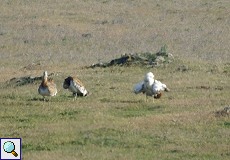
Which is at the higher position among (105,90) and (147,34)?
(147,34)

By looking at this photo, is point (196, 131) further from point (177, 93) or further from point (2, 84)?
point (2, 84)

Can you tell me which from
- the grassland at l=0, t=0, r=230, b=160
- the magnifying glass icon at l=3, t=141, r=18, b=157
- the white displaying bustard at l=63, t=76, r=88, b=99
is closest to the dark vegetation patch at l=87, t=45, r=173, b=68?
the grassland at l=0, t=0, r=230, b=160

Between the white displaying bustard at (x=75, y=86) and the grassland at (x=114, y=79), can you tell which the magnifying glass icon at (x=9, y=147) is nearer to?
the grassland at (x=114, y=79)

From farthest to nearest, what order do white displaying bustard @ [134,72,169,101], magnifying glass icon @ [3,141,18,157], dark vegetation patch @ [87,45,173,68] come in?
dark vegetation patch @ [87,45,173,68], white displaying bustard @ [134,72,169,101], magnifying glass icon @ [3,141,18,157]

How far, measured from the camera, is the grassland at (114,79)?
47.3 ft

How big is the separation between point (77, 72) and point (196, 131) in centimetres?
1224

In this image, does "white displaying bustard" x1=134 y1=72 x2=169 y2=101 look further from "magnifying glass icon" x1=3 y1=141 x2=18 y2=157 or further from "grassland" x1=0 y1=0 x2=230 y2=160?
"magnifying glass icon" x1=3 y1=141 x2=18 y2=157

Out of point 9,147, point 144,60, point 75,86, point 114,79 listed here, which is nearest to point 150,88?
point 75,86

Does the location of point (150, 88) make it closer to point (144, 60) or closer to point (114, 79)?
point (114, 79)

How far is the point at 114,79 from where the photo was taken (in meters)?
24.6

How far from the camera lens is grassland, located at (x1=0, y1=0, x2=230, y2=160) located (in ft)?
47.3

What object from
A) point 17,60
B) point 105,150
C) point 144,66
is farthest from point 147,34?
point 105,150

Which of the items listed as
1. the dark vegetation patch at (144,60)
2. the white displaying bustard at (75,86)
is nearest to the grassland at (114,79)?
the white displaying bustard at (75,86)

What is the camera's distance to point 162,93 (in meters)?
20.6
